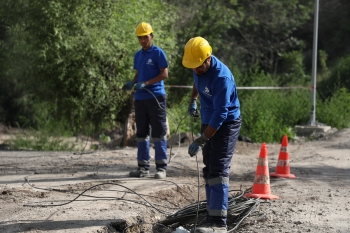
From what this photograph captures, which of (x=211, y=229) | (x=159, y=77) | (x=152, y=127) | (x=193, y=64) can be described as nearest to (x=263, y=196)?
(x=211, y=229)

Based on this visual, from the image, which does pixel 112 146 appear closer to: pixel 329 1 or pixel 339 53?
pixel 339 53

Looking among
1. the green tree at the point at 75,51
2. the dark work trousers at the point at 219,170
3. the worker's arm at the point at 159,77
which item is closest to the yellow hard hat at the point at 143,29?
the worker's arm at the point at 159,77

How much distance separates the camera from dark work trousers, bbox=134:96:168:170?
9.23 metres

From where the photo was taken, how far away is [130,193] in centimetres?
820

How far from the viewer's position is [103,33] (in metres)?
15.2

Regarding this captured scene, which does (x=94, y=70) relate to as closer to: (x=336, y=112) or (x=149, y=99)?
(x=149, y=99)

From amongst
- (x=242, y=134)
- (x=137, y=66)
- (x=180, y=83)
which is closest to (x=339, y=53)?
(x=180, y=83)

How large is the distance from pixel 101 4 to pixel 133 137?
3256 millimetres

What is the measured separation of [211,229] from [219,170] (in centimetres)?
60

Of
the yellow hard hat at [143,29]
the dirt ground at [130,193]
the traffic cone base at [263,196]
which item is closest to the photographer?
the dirt ground at [130,193]

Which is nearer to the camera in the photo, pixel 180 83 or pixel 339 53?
pixel 180 83

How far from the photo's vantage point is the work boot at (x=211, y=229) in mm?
6459

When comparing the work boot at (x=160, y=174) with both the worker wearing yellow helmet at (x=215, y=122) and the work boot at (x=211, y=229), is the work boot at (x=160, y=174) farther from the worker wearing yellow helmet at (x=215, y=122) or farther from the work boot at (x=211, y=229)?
the work boot at (x=211, y=229)

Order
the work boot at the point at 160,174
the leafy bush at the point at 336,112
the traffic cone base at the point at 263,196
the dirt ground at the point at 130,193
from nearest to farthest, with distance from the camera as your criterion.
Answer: the dirt ground at the point at 130,193 → the traffic cone base at the point at 263,196 → the work boot at the point at 160,174 → the leafy bush at the point at 336,112
